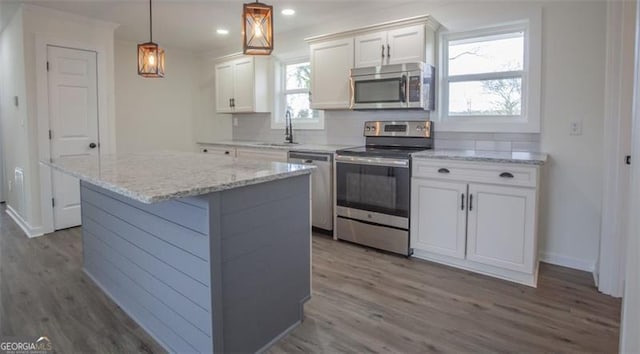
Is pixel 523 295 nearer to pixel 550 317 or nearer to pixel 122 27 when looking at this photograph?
pixel 550 317

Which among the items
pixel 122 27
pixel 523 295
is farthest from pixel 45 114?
pixel 523 295

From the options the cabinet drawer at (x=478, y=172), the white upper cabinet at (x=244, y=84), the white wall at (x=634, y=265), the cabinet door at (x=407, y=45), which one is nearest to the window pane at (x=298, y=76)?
the white upper cabinet at (x=244, y=84)

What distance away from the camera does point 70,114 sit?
4.22 meters

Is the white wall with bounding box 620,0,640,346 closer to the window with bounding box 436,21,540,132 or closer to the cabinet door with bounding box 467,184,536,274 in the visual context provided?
the cabinet door with bounding box 467,184,536,274

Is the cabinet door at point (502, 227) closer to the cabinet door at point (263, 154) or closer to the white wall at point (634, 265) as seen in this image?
the white wall at point (634, 265)

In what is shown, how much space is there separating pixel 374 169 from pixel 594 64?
6.03 feet

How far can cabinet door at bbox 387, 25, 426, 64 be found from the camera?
339 centimetres

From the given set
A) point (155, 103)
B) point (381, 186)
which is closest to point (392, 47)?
point (381, 186)

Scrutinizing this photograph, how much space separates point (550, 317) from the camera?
2314 millimetres

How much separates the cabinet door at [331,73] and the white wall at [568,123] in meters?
1.32

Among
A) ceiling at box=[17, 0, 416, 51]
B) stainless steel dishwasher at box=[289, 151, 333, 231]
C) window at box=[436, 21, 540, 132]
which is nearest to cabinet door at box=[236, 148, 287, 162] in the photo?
stainless steel dishwasher at box=[289, 151, 333, 231]

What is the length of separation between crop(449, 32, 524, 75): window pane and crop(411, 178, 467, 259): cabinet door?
1.20m

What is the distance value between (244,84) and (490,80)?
3.06m

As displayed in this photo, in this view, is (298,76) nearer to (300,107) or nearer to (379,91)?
(300,107)
